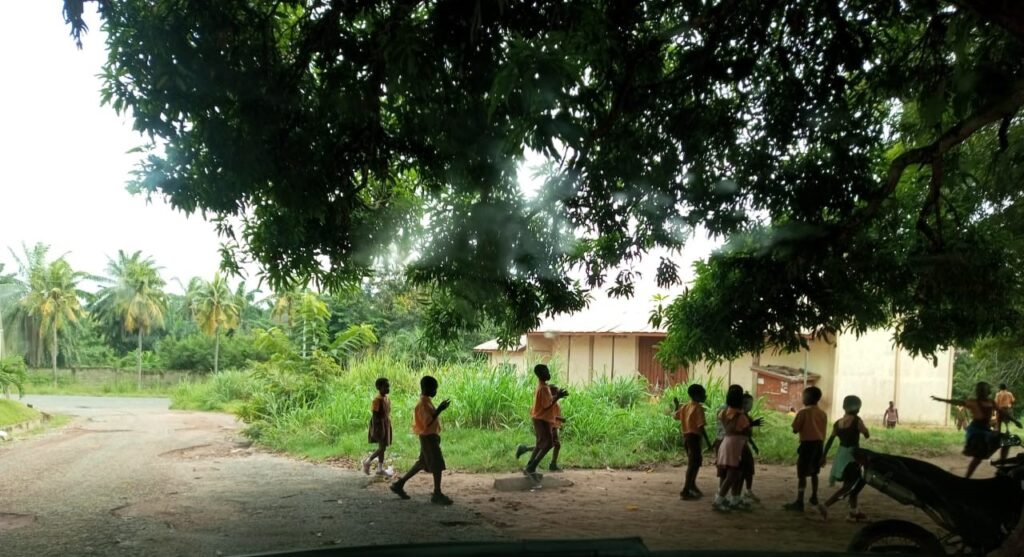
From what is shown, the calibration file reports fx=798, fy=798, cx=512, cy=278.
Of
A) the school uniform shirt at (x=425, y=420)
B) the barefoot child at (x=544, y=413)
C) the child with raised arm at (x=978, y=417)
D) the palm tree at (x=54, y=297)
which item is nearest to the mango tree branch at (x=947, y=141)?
the child with raised arm at (x=978, y=417)

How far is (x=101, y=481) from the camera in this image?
1062 centimetres

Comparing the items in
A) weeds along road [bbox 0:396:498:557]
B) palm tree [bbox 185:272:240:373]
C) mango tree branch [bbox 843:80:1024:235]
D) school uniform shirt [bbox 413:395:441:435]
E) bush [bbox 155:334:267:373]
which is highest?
mango tree branch [bbox 843:80:1024:235]

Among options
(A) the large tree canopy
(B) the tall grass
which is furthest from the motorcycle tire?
(B) the tall grass

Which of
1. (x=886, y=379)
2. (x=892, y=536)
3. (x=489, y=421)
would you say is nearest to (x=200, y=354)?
(x=489, y=421)

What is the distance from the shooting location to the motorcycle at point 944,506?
517cm

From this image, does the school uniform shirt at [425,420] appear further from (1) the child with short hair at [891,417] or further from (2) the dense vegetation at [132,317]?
(2) the dense vegetation at [132,317]

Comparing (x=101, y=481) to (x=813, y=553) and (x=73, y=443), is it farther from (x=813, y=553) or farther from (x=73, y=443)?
(x=813, y=553)

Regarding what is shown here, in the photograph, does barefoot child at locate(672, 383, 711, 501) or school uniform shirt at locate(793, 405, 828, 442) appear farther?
barefoot child at locate(672, 383, 711, 501)

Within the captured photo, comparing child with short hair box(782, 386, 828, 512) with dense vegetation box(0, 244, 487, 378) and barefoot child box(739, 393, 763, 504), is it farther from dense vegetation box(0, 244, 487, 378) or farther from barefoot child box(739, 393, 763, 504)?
dense vegetation box(0, 244, 487, 378)

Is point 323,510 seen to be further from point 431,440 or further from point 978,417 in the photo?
point 978,417

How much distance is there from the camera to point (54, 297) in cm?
4231

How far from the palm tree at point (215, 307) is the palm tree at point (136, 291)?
13.8 ft

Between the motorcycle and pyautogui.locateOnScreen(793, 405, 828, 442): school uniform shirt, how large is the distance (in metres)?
3.07

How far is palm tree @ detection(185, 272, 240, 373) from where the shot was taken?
145 ft
